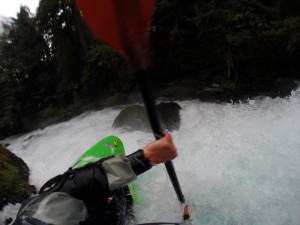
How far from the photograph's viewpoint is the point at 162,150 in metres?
1.79

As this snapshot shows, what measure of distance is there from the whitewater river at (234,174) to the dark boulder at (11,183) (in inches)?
6.3

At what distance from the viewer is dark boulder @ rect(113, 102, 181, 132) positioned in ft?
22.4

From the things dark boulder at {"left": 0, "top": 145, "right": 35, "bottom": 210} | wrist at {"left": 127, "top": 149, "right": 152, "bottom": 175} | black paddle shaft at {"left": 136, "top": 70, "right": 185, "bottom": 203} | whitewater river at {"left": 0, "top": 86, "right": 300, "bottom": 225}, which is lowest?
whitewater river at {"left": 0, "top": 86, "right": 300, "bottom": 225}

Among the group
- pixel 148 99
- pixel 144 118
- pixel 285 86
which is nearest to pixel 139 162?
pixel 148 99

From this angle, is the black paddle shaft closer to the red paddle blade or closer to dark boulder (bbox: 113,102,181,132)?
the red paddle blade

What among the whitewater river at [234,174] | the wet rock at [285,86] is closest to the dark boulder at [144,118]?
the whitewater river at [234,174]

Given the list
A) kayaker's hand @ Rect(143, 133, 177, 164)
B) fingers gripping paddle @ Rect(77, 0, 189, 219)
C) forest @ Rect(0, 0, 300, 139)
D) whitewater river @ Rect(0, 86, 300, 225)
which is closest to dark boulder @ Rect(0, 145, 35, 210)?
whitewater river @ Rect(0, 86, 300, 225)

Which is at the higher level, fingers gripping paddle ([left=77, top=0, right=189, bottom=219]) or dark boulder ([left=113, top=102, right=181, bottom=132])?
fingers gripping paddle ([left=77, top=0, right=189, bottom=219])

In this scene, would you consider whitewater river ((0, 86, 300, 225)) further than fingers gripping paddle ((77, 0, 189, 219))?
Yes

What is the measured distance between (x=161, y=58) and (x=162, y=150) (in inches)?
302

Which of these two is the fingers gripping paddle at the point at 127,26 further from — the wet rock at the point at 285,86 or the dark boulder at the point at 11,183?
the wet rock at the point at 285,86

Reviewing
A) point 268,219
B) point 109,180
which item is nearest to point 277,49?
point 268,219

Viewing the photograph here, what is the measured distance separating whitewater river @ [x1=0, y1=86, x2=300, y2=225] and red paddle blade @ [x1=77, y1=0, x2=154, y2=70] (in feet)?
6.19

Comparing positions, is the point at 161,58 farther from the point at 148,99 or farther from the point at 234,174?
the point at 148,99
